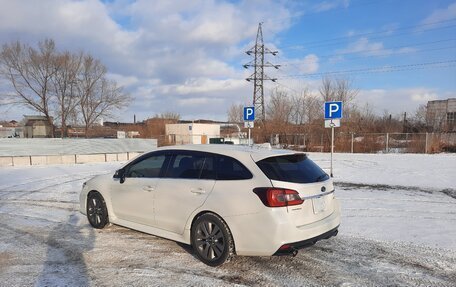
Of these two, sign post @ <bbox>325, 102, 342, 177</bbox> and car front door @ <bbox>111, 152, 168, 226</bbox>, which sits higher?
sign post @ <bbox>325, 102, 342, 177</bbox>

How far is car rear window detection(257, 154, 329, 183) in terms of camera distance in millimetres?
4250

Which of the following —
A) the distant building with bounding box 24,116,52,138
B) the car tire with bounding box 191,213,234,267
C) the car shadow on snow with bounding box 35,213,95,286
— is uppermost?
the distant building with bounding box 24,116,52,138

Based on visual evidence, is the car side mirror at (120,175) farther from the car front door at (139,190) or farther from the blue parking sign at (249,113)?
the blue parking sign at (249,113)

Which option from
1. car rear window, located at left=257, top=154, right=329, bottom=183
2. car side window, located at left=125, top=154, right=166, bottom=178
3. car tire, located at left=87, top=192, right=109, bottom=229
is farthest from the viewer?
car tire, located at left=87, top=192, right=109, bottom=229

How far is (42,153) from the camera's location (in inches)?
784

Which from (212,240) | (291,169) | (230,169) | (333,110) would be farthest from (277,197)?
(333,110)

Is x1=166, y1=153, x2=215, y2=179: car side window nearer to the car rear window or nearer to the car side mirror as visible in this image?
the car rear window

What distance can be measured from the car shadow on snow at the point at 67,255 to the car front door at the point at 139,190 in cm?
73

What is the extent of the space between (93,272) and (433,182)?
11.5 m

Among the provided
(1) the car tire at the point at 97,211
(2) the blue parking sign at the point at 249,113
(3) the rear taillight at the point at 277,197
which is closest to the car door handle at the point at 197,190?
(3) the rear taillight at the point at 277,197

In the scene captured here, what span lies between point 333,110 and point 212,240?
947 cm

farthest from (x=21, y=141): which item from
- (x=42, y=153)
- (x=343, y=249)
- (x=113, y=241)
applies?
(x=343, y=249)

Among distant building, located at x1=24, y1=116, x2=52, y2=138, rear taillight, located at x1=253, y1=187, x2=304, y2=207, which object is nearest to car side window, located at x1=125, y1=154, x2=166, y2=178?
rear taillight, located at x1=253, y1=187, x2=304, y2=207

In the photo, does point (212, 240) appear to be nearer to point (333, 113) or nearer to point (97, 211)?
point (97, 211)
